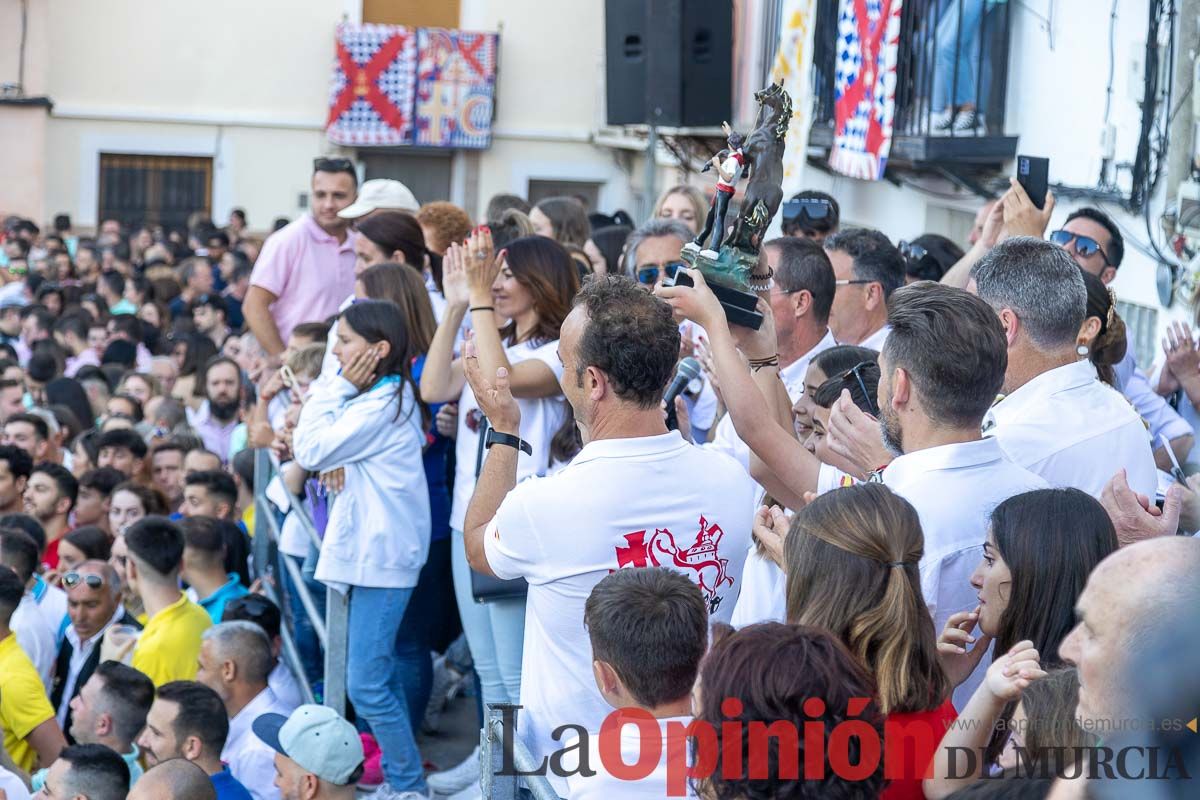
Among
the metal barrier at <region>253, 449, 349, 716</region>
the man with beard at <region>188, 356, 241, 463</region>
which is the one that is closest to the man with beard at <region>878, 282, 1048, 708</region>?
the metal barrier at <region>253, 449, 349, 716</region>

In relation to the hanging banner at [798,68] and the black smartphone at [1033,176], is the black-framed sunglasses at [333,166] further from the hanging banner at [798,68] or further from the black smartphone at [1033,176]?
the black smartphone at [1033,176]

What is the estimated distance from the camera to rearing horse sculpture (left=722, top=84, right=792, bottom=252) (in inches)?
147

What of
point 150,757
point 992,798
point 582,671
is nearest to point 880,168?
point 150,757

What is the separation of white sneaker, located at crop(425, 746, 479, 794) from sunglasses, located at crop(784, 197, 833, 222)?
94.9 inches

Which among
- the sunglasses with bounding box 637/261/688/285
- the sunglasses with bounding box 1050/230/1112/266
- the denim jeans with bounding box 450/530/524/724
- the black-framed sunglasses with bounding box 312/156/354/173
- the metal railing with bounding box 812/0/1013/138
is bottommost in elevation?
the denim jeans with bounding box 450/530/524/724

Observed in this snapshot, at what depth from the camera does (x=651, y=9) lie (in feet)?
39.0

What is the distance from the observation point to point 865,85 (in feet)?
31.3

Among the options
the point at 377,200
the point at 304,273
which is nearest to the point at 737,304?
the point at 377,200

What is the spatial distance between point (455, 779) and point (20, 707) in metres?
1.57

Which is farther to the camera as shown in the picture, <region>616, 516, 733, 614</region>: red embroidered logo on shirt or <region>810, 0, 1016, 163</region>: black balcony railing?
<region>810, 0, 1016, 163</region>: black balcony railing

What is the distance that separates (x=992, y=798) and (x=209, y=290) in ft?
39.2

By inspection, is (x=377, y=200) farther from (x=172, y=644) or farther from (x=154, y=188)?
(x=154, y=188)

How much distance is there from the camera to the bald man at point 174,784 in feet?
12.9

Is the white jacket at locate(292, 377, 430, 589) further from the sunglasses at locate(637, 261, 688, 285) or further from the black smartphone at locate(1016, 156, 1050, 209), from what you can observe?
the black smartphone at locate(1016, 156, 1050, 209)
